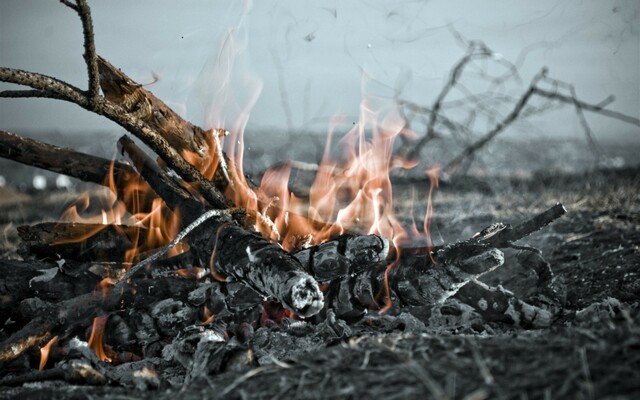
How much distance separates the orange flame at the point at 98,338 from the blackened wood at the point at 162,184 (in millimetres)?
843

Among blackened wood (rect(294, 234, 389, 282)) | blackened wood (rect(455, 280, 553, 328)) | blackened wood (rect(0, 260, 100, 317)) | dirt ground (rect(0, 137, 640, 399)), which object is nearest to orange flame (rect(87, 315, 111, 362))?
blackened wood (rect(0, 260, 100, 317))

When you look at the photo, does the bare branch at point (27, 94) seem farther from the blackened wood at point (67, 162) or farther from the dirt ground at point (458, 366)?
the dirt ground at point (458, 366)

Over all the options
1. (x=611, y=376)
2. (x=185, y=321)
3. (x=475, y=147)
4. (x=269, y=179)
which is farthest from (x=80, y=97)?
(x=475, y=147)

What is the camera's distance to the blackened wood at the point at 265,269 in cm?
264

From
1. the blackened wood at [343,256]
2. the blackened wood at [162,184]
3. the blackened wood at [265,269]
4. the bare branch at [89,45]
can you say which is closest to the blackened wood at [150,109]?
the blackened wood at [162,184]

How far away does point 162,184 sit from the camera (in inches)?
153

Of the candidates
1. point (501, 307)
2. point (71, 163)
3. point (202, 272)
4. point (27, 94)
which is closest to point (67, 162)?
point (71, 163)

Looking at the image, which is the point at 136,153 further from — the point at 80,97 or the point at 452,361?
the point at 452,361

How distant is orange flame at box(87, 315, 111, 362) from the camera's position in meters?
3.15

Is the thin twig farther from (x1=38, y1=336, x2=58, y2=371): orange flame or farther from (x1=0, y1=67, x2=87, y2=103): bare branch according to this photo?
(x1=0, y1=67, x2=87, y2=103): bare branch

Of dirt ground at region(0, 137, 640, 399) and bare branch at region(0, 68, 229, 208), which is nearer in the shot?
dirt ground at region(0, 137, 640, 399)

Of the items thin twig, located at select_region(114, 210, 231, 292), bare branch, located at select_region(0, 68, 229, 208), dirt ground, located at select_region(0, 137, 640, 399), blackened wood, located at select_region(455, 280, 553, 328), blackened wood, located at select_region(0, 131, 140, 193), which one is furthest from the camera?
blackened wood, located at select_region(0, 131, 140, 193)

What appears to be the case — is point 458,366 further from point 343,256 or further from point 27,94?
point 27,94

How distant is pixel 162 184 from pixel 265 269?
4.61 feet
